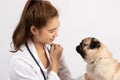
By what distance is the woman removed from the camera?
1138 mm

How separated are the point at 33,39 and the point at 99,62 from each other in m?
0.36

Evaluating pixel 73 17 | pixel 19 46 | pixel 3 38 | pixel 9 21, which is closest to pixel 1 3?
pixel 9 21

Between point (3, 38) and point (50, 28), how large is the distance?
0.74m

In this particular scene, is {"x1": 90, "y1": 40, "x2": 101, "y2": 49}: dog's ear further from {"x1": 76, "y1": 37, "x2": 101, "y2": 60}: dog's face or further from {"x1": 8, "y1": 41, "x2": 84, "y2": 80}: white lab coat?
{"x1": 8, "y1": 41, "x2": 84, "y2": 80}: white lab coat

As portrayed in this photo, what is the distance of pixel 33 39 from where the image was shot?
1.23 m

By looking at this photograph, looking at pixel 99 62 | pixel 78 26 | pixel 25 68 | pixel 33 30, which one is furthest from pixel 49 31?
pixel 78 26

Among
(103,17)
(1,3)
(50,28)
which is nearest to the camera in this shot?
(50,28)

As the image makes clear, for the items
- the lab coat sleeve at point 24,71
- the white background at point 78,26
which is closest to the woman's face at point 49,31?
the lab coat sleeve at point 24,71

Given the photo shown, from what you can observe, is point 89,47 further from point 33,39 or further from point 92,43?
point 33,39

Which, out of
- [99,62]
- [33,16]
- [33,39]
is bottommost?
[99,62]

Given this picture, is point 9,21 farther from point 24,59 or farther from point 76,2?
point 24,59

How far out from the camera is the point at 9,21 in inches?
69.9

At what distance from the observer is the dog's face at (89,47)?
4.31ft

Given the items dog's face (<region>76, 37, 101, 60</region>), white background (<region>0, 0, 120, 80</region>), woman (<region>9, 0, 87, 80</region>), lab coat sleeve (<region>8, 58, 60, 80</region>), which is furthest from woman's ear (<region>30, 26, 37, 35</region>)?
white background (<region>0, 0, 120, 80</region>)
